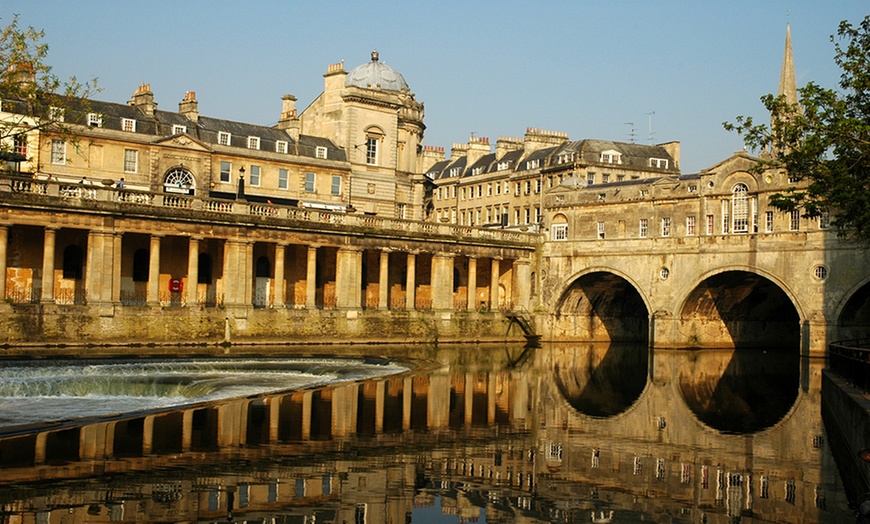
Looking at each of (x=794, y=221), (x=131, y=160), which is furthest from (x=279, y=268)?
(x=794, y=221)

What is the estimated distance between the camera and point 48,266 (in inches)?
1597

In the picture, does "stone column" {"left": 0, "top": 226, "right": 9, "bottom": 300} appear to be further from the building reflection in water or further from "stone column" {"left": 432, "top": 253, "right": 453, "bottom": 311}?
"stone column" {"left": 432, "top": 253, "right": 453, "bottom": 311}

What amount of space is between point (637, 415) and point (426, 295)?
3413 centimetres

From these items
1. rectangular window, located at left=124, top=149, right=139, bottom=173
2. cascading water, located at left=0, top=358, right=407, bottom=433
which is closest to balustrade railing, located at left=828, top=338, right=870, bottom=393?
cascading water, located at left=0, top=358, right=407, bottom=433

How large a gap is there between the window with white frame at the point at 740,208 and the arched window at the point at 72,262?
118ft

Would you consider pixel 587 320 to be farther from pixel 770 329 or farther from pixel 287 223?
pixel 287 223

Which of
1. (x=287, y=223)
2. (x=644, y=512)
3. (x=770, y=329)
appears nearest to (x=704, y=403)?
(x=644, y=512)

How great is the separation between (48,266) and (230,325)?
8.95m

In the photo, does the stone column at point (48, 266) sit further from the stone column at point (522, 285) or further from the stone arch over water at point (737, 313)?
the stone arch over water at point (737, 313)

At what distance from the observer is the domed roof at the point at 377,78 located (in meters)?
69.9

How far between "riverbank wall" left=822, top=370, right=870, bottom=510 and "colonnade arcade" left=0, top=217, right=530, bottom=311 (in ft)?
96.2

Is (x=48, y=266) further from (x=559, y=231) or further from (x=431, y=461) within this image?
(x=559, y=231)

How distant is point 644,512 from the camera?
16.0 meters

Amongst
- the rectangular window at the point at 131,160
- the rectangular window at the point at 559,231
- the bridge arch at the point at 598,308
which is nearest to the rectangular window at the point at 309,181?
the rectangular window at the point at 131,160
